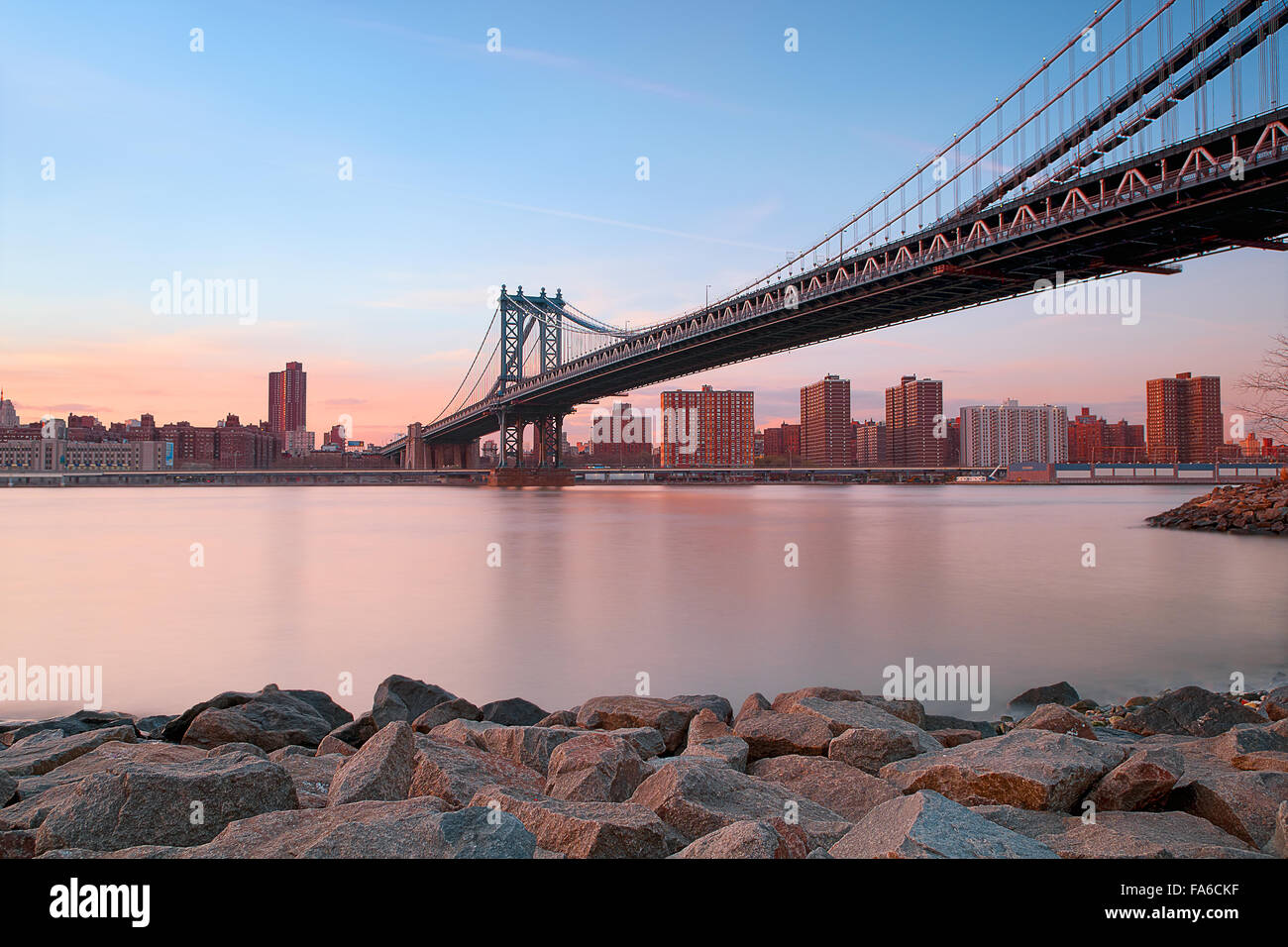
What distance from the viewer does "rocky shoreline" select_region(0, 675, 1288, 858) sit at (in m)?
2.55

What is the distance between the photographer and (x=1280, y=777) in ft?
10.8

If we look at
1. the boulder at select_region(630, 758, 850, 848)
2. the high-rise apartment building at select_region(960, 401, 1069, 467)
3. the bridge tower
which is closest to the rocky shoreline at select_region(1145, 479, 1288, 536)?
the boulder at select_region(630, 758, 850, 848)

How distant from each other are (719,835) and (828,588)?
953 cm

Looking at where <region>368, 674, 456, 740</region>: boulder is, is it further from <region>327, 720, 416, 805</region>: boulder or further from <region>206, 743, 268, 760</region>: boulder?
<region>327, 720, 416, 805</region>: boulder

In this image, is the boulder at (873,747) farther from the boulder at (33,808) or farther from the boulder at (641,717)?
the boulder at (33,808)

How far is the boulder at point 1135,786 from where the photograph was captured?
3094 millimetres

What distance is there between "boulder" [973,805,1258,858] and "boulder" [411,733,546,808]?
1960 mm

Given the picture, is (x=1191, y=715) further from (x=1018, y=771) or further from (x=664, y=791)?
(x=664, y=791)

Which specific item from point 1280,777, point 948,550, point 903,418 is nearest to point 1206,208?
point 948,550

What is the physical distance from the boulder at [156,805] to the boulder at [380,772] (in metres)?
0.23

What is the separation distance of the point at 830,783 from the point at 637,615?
612 cm

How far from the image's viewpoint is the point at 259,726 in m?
4.76
